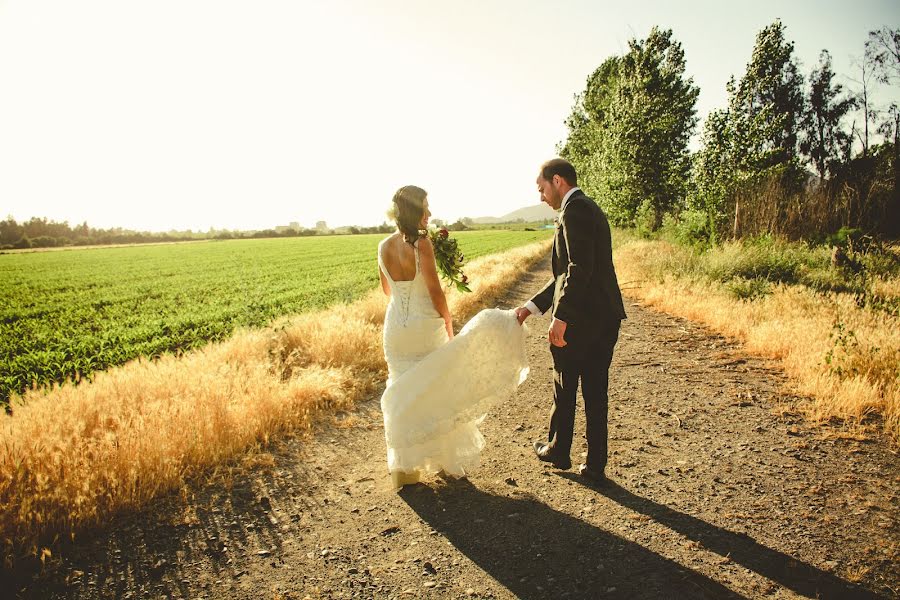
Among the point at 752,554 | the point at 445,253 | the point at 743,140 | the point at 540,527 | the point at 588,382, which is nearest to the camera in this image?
the point at 752,554

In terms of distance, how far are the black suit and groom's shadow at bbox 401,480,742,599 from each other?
73 cm

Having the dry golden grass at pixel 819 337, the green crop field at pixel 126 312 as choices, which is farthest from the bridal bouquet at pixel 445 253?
the green crop field at pixel 126 312

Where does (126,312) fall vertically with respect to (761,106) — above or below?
below

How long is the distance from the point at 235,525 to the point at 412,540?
1403mm

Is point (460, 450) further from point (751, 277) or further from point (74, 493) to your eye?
point (751, 277)

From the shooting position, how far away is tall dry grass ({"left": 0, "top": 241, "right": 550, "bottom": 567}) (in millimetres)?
3113

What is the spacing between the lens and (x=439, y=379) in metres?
3.48

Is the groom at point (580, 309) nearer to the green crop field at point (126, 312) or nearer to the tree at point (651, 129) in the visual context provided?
the green crop field at point (126, 312)

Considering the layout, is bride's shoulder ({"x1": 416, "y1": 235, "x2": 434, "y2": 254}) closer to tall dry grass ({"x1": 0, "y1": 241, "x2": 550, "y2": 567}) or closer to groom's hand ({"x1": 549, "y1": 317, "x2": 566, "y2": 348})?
groom's hand ({"x1": 549, "y1": 317, "x2": 566, "y2": 348})

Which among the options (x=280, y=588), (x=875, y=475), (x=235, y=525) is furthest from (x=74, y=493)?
(x=875, y=475)

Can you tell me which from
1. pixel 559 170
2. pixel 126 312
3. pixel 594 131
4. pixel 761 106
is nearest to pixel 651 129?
pixel 761 106

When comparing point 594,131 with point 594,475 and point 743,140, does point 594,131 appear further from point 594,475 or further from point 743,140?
point 594,475

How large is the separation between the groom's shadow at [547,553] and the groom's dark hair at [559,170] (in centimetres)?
268

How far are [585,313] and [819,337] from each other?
16.6 ft
